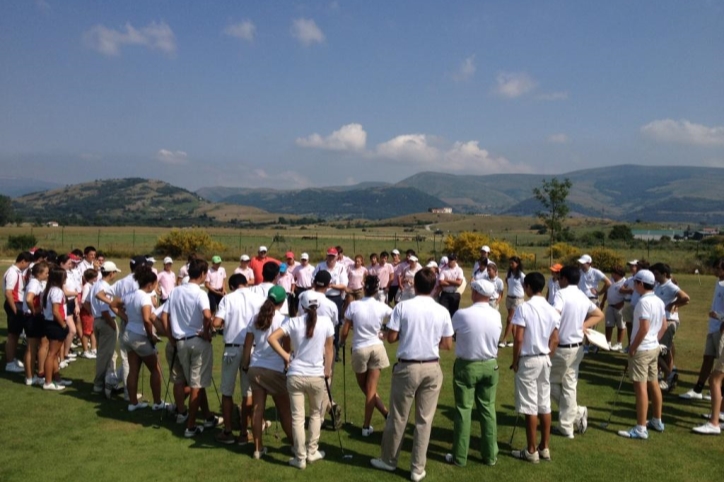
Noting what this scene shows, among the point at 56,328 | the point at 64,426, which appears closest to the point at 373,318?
the point at 64,426

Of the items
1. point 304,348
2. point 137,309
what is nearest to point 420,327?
point 304,348

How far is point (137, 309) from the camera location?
719 centimetres

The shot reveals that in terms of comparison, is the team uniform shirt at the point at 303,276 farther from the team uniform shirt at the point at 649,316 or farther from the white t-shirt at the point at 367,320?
the team uniform shirt at the point at 649,316

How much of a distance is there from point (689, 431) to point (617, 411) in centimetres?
104

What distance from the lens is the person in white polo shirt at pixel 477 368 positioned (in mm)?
5840

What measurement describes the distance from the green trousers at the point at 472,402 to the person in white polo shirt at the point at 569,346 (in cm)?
135

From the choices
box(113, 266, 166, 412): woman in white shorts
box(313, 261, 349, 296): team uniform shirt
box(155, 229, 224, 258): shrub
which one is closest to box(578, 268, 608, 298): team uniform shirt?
box(313, 261, 349, 296): team uniform shirt

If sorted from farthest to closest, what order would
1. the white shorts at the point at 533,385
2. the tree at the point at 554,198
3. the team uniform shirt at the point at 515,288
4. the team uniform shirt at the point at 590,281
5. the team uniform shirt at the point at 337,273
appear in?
1. the tree at the point at 554,198
2. the team uniform shirt at the point at 515,288
3. the team uniform shirt at the point at 337,273
4. the team uniform shirt at the point at 590,281
5. the white shorts at the point at 533,385

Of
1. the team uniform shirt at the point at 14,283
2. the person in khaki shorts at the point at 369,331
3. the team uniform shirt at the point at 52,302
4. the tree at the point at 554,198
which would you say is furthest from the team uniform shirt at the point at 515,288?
the tree at the point at 554,198

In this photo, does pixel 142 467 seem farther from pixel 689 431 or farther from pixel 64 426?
pixel 689 431

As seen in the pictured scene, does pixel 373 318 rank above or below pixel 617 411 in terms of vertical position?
above

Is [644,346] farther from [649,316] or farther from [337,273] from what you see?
[337,273]

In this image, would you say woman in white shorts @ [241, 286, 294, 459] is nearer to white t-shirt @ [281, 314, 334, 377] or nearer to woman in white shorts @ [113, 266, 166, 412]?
white t-shirt @ [281, 314, 334, 377]

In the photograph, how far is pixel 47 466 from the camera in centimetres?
588
